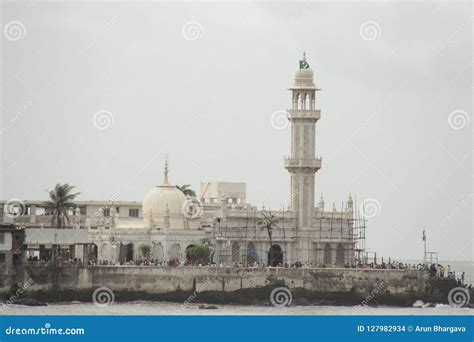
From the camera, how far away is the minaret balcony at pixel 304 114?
468ft

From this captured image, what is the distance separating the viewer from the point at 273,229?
143750 mm

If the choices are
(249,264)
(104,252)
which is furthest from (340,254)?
(104,252)

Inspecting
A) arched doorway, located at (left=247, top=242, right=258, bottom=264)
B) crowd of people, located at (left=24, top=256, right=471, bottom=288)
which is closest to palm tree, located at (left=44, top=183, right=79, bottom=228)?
crowd of people, located at (left=24, top=256, right=471, bottom=288)

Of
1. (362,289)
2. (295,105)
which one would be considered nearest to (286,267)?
(362,289)

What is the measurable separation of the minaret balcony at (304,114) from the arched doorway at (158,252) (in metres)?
15.6

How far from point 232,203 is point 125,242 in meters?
16.4

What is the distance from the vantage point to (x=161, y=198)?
14762 centimetres

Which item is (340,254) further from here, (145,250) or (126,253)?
(126,253)

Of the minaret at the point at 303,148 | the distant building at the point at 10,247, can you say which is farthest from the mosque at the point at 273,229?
the distant building at the point at 10,247

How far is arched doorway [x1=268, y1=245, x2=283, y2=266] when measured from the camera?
144 metres

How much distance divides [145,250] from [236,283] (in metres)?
13.9

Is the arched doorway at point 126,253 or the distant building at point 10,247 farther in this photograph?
the arched doorway at point 126,253

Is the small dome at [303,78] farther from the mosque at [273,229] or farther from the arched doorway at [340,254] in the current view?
the arched doorway at [340,254]

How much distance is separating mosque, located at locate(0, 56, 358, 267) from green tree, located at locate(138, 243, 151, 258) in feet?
1.00
